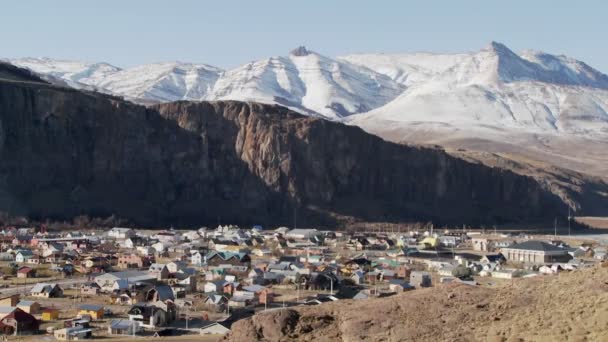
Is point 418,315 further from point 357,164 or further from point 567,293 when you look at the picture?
point 357,164

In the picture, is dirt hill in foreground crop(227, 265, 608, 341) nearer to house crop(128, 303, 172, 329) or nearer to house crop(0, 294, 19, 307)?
house crop(128, 303, 172, 329)

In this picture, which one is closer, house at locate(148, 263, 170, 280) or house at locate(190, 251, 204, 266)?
house at locate(148, 263, 170, 280)

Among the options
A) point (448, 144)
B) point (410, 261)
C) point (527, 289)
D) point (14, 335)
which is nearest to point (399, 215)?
point (410, 261)

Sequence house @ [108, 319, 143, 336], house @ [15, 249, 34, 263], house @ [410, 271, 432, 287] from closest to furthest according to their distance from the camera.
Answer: house @ [108, 319, 143, 336]
house @ [410, 271, 432, 287]
house @ [15, 249, 34, 263]

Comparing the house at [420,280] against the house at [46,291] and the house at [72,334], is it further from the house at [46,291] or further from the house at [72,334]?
the house at [72,334]

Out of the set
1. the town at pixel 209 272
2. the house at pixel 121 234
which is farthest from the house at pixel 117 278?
the house at pixel 121 234

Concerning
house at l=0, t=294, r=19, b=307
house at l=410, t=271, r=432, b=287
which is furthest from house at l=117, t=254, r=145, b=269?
house at l=0, t=294, r=19, b=307
